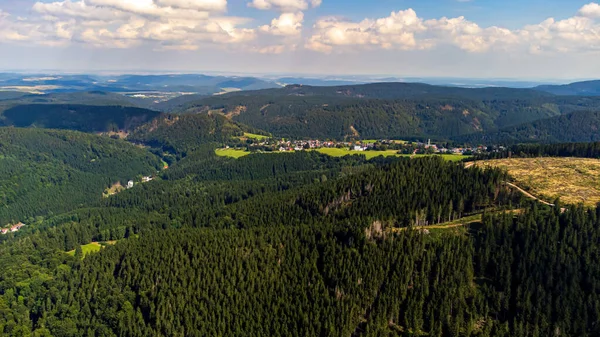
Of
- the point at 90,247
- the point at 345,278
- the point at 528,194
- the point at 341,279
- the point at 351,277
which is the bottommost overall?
the point at 90,247

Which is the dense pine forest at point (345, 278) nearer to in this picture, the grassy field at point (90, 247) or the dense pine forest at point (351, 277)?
the dense pine forest at point (351, 277)

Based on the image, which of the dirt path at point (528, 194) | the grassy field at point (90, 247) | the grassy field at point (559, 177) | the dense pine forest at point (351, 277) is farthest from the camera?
the grassy field at point (90, 247)

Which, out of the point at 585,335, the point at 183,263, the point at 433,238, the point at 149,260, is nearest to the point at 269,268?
the point at 183,263

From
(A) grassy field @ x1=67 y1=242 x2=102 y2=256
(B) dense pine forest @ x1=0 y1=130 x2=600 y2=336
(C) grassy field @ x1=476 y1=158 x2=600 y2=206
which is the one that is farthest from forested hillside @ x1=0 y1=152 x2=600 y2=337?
(A) grassy field @ x1=67 y1=242 x2=102 y2=256

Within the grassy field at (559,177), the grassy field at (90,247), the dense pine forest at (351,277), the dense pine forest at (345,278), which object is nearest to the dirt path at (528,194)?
the grassy field at (559,177)

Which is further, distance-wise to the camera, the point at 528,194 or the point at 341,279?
the point at 528,194

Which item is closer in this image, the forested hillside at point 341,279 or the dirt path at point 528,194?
the forested hillside at point 341,279

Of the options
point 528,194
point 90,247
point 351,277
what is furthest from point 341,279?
point 90,247

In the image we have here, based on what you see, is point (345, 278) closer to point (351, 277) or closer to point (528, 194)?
point (351, 277)

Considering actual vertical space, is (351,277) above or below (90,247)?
above
